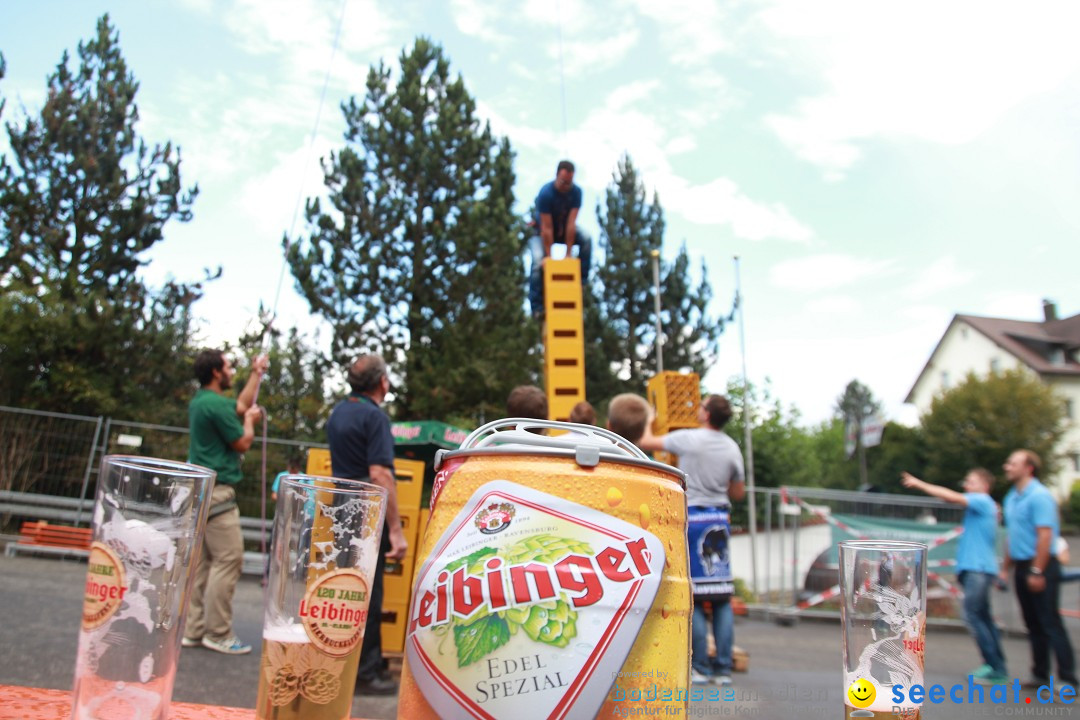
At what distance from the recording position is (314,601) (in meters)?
1.07

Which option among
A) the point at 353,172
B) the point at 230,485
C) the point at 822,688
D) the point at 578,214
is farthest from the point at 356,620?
the point at 353,172

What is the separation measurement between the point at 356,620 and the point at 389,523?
8.45 ft

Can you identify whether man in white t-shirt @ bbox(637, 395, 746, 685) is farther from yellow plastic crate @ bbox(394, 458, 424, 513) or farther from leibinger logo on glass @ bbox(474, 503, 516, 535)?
leibinger logo on glass @ bbox(474, 503, 516, 535)

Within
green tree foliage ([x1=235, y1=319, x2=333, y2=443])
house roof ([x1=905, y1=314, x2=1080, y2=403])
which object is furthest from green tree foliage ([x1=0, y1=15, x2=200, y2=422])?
house roof ([x1=905, y1=314, x2=1080, y2=403])

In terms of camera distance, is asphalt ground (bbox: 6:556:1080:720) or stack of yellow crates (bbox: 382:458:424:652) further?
stack of yellow crates (bbox: 382:458:424:652)

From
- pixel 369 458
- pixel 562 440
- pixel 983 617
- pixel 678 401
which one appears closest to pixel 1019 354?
pixel 983 617

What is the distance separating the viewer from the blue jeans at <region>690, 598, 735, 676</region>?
4.46m

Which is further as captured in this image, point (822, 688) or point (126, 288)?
point (126, 288)

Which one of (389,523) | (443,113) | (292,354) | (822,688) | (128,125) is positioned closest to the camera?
(389,523)

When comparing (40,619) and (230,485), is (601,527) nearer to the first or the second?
(230,485)

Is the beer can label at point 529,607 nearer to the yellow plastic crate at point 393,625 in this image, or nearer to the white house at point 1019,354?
the yellow plastic crate at point 393,625

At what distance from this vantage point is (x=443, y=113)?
20016 mm

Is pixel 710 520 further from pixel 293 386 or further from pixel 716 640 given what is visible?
pixel 293 386

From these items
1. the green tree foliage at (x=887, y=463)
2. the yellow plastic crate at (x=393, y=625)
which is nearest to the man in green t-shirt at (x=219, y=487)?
the yellow plastic crate at (x=393, y=625)
